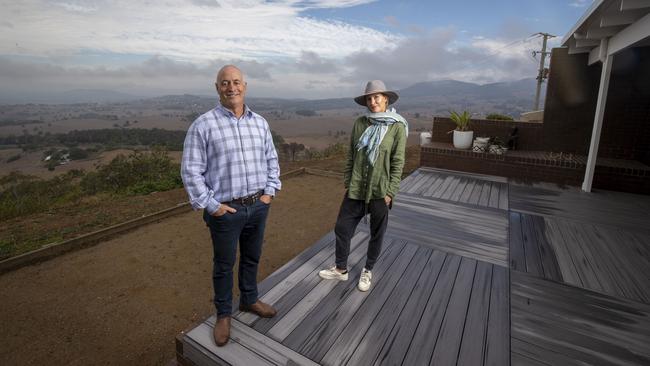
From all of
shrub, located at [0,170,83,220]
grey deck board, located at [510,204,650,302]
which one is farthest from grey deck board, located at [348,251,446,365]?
shrub, located at [0,170,83,220]

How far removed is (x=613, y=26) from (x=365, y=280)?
5458mm

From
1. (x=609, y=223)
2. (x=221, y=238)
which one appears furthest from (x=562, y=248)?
(x=221, y=238)

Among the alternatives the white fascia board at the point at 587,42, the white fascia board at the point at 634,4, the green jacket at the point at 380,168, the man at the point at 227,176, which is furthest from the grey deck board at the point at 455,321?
the white fascia board at the point at 587,42

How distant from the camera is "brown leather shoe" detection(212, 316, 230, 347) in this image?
1905mm

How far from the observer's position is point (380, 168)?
2260 mm

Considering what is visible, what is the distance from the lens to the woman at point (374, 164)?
2250 mm

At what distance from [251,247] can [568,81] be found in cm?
762

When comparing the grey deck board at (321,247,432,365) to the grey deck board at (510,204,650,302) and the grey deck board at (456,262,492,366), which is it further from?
the grey deck board at (510,204,650,302)

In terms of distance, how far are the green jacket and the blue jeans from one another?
76cm

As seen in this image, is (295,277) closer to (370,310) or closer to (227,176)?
(370,310)

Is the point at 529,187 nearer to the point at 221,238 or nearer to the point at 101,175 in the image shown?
the point at 221,238

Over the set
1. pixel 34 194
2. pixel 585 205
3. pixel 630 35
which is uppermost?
pixel 630 35

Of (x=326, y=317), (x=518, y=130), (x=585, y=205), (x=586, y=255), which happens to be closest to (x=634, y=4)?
(x=585, y=205)

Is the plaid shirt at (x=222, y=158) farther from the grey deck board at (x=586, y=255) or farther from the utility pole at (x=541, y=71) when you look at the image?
the utility pole at (x=541, y=71)
